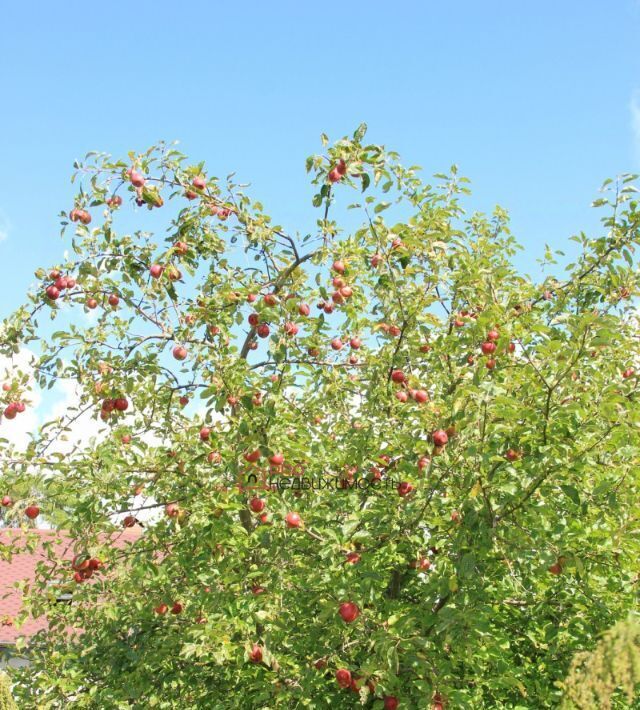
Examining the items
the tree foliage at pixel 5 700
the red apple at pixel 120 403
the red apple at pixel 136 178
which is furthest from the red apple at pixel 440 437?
the tree foliage at pixel 5 700

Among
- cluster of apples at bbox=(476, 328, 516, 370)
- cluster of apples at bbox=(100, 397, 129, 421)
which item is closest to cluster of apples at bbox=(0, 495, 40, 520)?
cluster of apples at bbox=(100, 397, 129, 421)

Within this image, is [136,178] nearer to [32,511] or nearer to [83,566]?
[32,511]

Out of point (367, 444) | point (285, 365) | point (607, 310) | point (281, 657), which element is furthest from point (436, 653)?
point (607, 310)

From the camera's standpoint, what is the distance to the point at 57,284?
5.62 m

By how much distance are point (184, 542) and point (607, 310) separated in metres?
4.26

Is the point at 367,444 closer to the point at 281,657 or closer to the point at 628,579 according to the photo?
the point at 281,657

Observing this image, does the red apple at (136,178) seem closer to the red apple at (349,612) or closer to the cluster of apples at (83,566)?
the cluster of apples at (83,566)

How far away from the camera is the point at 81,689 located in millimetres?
6219

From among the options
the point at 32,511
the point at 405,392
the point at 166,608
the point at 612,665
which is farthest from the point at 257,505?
the point at 612,665

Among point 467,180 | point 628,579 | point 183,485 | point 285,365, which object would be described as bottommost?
point 628,579

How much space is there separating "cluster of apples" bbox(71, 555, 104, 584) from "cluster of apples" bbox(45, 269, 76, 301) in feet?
6.96

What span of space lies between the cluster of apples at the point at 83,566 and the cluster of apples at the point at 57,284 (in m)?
2.12

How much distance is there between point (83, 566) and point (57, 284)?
89.7 inches

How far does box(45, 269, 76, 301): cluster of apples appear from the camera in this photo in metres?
5.61
